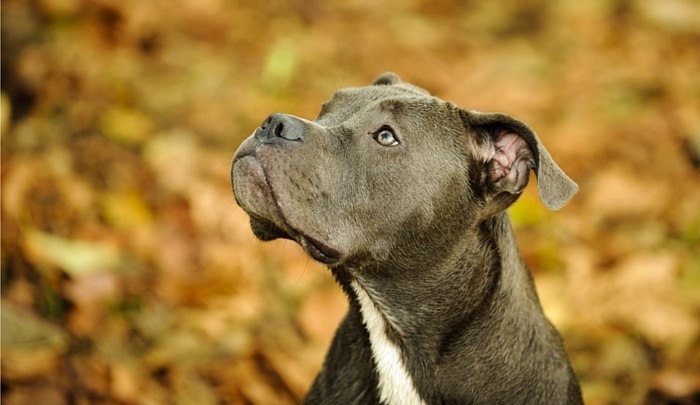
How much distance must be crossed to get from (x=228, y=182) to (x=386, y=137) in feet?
11.8

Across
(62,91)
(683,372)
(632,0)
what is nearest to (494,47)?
(632,0)

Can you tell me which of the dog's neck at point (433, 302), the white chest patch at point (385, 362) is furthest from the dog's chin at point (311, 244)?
the white chest patch at point (385, 362)

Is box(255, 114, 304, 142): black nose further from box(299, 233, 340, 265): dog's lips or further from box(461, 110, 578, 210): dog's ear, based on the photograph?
box(461, 110, 578, 210): dog's ear

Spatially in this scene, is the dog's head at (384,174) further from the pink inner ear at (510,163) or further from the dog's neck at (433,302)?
the dog's neck at (433,302)

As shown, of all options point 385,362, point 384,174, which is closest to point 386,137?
point 384,174

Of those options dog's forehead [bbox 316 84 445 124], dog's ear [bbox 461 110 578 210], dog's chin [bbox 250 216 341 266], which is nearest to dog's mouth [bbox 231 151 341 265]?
dog's chin [bbox 250 216 341 266]

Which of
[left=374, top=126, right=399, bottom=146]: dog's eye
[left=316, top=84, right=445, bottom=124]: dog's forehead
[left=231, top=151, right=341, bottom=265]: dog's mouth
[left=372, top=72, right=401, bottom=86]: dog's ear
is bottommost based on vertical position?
[left=231, top=151, right=341, bottom=265]: dog's mouth

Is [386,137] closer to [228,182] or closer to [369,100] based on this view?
[369,100]

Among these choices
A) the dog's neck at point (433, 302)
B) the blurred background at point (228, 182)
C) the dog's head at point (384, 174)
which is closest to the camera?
the dog's head at point (384, 174)

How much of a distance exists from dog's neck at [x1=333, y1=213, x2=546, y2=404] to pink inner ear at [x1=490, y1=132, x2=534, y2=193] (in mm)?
194

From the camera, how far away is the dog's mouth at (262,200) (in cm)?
413

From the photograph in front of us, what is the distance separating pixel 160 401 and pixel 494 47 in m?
6.40

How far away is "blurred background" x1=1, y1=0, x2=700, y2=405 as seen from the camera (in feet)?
19.6

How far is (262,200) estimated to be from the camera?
416 cm
